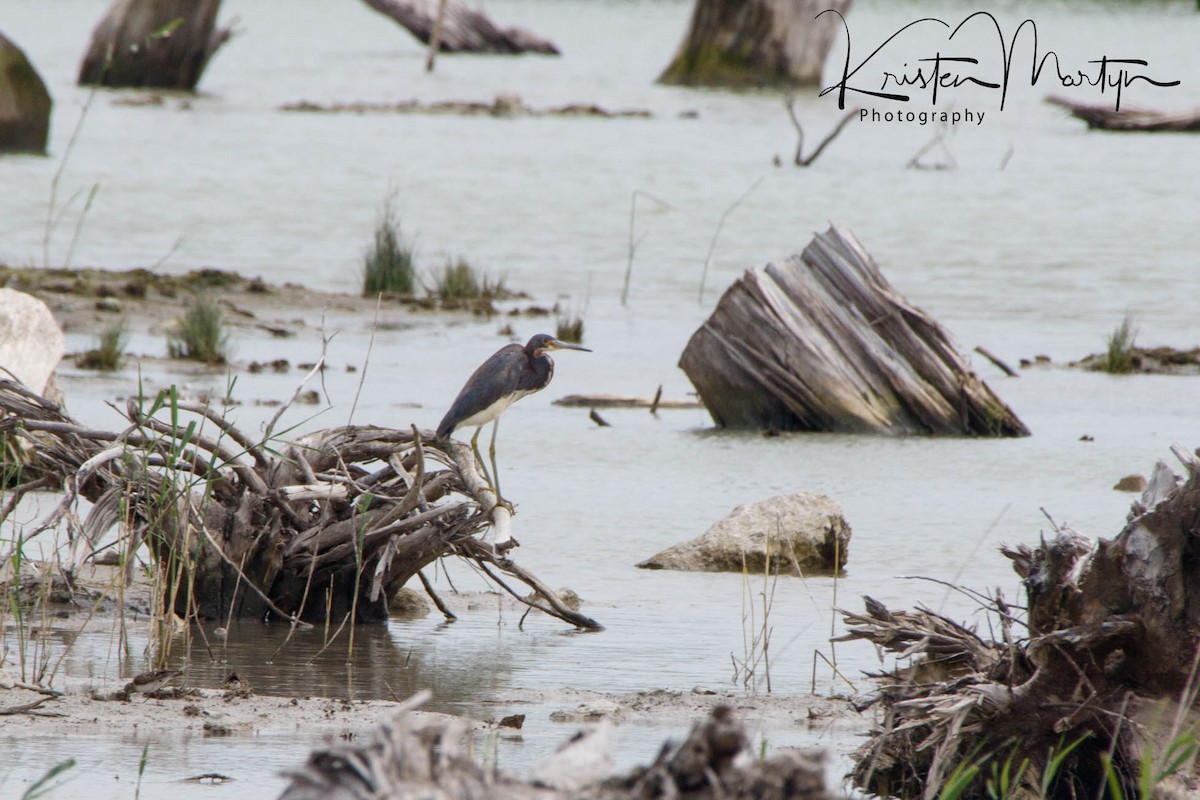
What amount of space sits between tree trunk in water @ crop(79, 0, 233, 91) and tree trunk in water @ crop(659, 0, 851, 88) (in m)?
8.99

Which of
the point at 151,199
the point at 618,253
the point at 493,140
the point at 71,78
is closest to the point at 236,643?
the point at 618,253

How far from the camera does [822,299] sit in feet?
28.2

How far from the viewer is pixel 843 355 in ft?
28.1

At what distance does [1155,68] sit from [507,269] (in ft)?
86.1

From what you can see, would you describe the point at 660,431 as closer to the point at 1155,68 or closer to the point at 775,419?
the point at 775,419

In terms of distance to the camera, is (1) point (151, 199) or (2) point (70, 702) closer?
(2) point (70, 702)

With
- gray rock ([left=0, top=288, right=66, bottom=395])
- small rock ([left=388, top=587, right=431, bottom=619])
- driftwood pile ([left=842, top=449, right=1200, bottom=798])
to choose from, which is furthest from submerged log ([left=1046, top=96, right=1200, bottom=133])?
driftwood pile ([left=842, top=449, right=1200, bottom=798])

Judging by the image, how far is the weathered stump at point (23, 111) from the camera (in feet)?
66.3

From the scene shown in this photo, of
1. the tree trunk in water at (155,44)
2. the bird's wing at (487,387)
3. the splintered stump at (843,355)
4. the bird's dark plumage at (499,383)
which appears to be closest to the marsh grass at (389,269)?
the splintered stump at (843,355)

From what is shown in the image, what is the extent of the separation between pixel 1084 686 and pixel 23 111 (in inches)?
741

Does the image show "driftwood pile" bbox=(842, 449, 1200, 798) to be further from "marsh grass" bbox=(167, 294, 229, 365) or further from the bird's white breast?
"marsh grass" bbox=(167, 294, 229, 365)

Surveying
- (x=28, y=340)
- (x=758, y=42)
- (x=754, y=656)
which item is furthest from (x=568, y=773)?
(x=758, y=42)

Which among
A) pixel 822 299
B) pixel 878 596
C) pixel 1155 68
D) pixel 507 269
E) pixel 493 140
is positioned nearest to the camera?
pixel 878 596

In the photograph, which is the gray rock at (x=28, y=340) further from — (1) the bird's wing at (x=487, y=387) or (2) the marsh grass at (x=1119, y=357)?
(2) the marsh grass at (x=1119, y=357)
